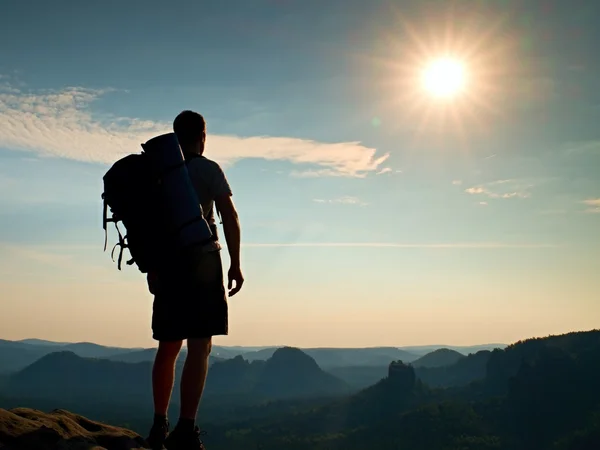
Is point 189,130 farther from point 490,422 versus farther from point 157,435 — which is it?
point 490,422

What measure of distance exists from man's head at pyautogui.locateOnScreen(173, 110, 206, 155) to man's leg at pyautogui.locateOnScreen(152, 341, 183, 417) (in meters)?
2.31

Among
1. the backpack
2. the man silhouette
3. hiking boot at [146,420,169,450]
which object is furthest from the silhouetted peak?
the backpack

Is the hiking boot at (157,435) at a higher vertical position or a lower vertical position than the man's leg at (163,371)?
lower

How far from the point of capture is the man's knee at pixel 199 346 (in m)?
6.16

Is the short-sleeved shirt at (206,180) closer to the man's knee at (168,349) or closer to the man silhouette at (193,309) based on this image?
the man silhouette at (193,309)

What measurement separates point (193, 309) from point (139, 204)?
4.25 ft

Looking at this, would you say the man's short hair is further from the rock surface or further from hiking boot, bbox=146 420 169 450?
the rock surface

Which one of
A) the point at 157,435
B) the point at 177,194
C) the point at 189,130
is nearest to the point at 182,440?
the point at 157,435

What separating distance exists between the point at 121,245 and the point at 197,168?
1216 mm

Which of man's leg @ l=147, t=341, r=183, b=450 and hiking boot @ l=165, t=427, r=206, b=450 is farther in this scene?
man's leg @ l=147, t=341, r=183, b=450

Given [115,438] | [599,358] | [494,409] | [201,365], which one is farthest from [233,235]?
[599,358]

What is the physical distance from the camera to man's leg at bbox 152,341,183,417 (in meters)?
6.33

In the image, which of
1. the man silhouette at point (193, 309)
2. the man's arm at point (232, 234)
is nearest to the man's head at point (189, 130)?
the man silhouette at point (193, 309)

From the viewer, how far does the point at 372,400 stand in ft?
636
